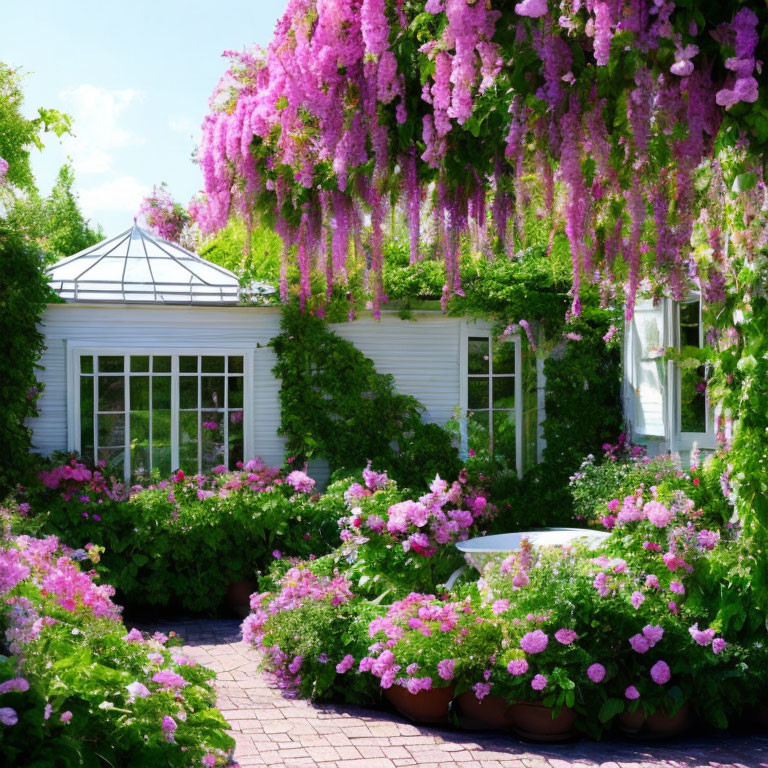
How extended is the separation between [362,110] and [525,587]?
8.89 feet

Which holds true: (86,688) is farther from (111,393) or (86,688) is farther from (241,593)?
(111,393)

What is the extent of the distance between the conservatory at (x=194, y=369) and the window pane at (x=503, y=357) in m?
0.01

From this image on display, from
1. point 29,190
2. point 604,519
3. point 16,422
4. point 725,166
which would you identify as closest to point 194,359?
point 16,422

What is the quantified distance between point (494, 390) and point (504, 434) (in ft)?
1.51

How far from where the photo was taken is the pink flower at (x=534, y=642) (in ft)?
15.0

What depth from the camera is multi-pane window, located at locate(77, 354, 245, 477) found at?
8742mm

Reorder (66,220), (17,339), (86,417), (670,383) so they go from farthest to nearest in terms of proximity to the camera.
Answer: (66,220), (86,417), (670,383), (17,339)

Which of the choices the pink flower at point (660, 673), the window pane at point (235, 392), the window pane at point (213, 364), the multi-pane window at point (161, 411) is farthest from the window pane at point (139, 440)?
the pink flower at point (660, 673)

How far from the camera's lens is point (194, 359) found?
356 inches

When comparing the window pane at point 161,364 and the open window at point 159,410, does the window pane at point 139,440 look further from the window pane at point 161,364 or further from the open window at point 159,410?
the window pane at point 161,364

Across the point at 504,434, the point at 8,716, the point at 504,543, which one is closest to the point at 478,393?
the point at 504,434

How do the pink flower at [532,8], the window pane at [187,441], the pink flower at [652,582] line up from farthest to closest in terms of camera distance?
the window pane at [187,441] < the pink flower at [652,582] < the pink flower at [532,8]

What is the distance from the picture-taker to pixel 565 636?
460 cm

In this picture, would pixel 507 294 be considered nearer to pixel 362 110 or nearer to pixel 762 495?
pixel 762 495
